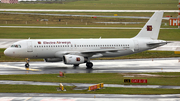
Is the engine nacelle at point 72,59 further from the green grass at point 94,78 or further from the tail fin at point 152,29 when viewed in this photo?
the tail fin at point 152,29

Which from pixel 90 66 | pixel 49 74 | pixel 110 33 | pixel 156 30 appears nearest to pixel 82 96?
pixel 49 74

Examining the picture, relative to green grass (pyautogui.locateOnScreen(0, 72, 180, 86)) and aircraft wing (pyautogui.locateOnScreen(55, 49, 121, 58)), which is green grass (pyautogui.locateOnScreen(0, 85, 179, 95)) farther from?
aircraft wing (pyautogui.locateOnScreen(55, 49, 121, 58))

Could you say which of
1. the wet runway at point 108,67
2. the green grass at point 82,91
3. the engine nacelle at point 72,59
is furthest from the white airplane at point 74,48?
the green grass at point 82,91

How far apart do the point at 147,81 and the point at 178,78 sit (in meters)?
4.25

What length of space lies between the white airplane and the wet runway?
4.27ft

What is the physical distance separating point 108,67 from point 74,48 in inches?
216

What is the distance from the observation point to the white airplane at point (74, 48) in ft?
139

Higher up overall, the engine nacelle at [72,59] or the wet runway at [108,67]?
the engine nacelle at [72,59]

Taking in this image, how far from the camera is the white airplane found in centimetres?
4231

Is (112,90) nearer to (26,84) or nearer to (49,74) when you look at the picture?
(26,84)

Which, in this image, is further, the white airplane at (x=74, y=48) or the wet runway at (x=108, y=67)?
the white airplane at (x=74, y=48)

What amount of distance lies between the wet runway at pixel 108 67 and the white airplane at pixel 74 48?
130 centimetres

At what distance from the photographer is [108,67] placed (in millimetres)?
43844

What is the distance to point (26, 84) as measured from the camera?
3155cm
